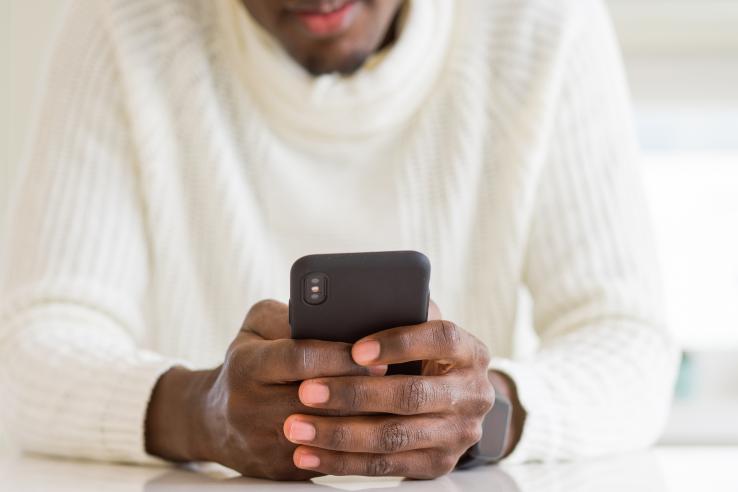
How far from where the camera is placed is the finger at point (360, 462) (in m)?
0.68

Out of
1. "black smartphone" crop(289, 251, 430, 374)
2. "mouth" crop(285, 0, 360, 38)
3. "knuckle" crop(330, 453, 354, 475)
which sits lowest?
"knuckle" crop(330, 453, 354, 475)

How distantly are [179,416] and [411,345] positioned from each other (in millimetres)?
252

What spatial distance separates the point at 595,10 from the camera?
4.09 ft

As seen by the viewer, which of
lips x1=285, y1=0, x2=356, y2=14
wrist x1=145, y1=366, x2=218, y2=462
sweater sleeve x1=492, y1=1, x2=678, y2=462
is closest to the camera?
wrist x1=145, y1=366, x2=218, y2=462

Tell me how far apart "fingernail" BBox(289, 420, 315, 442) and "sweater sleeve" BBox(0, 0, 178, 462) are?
0.22 m

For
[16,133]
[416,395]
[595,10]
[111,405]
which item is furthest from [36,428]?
[16,133]

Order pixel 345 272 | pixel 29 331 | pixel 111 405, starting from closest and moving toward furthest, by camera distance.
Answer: pixel 345 272
pixel 111 405
pixel 29 331

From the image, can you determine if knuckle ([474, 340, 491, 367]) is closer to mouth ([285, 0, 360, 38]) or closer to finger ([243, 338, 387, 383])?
finger ([243, 338, 387, 383])

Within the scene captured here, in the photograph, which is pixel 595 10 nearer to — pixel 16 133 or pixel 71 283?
pixel 71 283

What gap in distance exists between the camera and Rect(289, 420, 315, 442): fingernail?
67cm

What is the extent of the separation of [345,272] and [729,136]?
151 cm

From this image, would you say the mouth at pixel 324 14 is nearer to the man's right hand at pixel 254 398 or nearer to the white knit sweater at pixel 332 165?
the white knit sweater at pixel 332 165

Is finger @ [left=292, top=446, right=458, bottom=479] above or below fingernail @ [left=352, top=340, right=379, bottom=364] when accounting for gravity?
below

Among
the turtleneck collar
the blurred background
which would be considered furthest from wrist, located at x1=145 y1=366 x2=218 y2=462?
the blurred background
